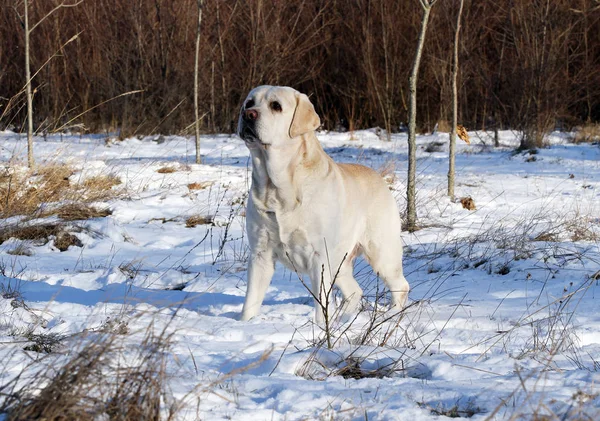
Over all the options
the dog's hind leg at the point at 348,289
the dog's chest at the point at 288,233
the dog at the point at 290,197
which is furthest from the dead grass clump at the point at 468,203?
the dog's chest at the point at 288,233

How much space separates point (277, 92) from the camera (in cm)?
383

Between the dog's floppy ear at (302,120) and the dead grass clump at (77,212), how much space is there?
335 centimetres

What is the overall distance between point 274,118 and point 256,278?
860mm

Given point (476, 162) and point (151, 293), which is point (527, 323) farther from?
point (476, 162)

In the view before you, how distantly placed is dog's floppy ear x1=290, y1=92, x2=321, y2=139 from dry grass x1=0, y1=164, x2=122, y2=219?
3.31 m

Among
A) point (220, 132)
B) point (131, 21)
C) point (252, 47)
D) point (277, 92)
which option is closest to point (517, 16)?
point (252, 47)

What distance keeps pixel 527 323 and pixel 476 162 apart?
329 inches

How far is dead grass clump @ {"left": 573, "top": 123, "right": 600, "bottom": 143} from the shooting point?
1377 centimetres

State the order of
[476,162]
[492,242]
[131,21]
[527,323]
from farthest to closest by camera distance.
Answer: [131,21] → [476,162] → [492,242] → [527,323]

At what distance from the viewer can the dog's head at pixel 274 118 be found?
3760 mm

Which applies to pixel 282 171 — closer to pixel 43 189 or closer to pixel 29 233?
pixel 29 233

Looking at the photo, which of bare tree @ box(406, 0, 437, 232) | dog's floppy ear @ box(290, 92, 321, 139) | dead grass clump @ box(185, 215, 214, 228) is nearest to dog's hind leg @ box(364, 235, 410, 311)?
dog's floppy ear @ box(290, 92, 321, 139)

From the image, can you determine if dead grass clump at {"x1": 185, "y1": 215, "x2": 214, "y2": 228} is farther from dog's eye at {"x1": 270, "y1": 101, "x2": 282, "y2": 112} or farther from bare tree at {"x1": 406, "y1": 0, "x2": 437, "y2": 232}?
dog's eye at {"x1": 270, "y1": 101, "x2": 282, "y2": 112}

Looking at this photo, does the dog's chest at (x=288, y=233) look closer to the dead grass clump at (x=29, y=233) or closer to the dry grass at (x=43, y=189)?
the dead grass clump at (x=29, y=233)
